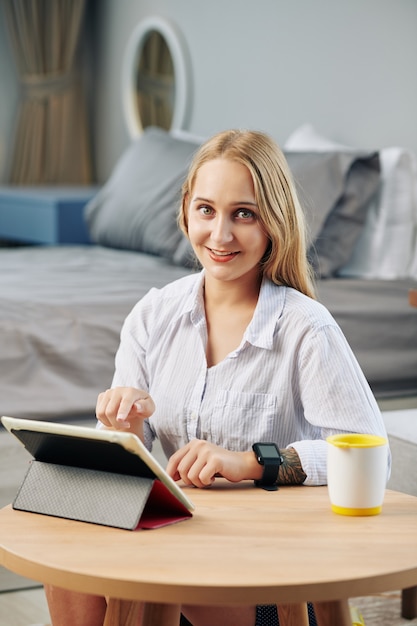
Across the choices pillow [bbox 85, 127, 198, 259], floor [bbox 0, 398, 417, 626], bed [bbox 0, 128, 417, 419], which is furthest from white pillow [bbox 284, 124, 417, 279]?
floor [bbox 0, 398, 417, 626]

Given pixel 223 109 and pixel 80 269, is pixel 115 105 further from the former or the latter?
pixel 80 269

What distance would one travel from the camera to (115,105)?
204 inches

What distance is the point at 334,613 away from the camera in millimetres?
1225

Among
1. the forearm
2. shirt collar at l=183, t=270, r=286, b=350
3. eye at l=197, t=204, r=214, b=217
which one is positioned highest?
eye at l=197, t=204, r=214, b=217

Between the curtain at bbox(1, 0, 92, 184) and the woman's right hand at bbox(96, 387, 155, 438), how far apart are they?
4.06 meters

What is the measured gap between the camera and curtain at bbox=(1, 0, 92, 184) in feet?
17.2

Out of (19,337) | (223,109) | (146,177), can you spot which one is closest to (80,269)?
(146,177)

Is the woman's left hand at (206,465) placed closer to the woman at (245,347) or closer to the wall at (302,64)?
the woman at (245,347)

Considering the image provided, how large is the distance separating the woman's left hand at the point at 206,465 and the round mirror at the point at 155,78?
3209 mm

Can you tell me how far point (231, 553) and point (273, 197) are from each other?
0.59 meters

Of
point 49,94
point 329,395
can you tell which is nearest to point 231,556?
point 329,395

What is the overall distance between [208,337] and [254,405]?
0.45 feet

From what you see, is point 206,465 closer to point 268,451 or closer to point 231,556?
point 268,451

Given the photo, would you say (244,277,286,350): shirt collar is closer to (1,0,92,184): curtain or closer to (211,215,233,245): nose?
(211,215,233,245): nose
